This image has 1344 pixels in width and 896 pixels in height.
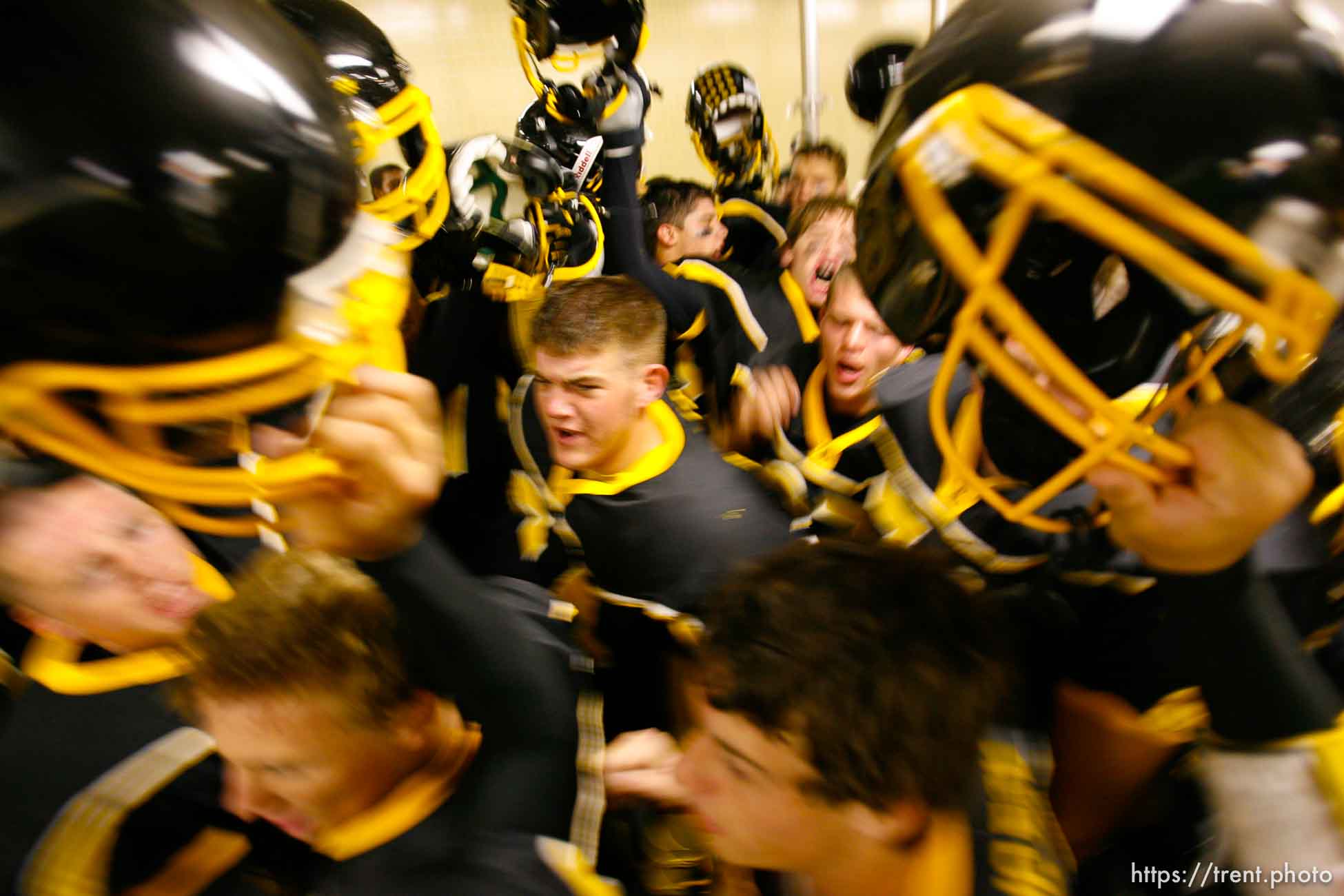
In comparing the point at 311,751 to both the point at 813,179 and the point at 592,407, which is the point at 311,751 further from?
the point at 813,179

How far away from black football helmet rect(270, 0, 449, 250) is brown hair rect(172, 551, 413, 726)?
64 cm

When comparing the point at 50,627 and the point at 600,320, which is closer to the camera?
the point at 50,627

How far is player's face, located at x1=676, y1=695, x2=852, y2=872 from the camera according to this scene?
66 cm

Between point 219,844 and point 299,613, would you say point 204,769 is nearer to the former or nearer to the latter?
point 219,844

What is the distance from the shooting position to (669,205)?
2.73 meters

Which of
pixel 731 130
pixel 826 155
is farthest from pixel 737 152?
pixel 826 155

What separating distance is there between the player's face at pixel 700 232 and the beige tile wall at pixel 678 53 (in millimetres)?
1929

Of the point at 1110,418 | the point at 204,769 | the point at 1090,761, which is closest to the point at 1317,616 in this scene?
the point at 1090,761

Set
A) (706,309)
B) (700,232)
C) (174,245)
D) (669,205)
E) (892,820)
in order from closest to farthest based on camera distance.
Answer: (174,245) → (892,820) → (706,309) → (700,232) → (669,205)

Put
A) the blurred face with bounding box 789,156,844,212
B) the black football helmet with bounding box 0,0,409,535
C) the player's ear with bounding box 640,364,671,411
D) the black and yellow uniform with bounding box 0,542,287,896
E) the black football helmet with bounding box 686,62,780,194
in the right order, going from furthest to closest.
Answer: the black football helmet with bounding box 686,62,780,194 < the blurred face with bounding box 789,156,844,212 < the player's ear with bounding box 640,364,671,411 < the black and yellow uniform with bounding box 0,542,287,896 < the black football helmet with bounding box 0,0,409,535

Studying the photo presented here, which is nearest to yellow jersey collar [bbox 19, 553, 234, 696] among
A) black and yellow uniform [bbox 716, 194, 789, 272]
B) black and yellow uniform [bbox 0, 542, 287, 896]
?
black and yellow uniform [bbox 0, 542, 287, 896]

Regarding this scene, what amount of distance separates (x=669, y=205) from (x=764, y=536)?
5.94 ft

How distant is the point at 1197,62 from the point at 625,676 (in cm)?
99

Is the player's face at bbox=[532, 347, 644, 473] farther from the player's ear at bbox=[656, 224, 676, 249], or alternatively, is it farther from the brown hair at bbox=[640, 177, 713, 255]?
the player's ear at bbox=[656, 224, 676, 249]
